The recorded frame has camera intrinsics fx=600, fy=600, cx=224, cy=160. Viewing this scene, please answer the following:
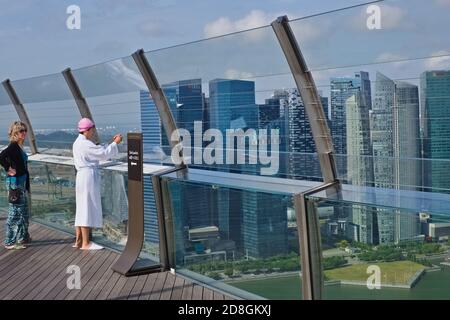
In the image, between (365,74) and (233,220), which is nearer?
(365,74)

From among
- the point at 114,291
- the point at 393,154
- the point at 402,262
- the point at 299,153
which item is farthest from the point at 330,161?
the point at 114,291

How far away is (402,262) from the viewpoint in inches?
146

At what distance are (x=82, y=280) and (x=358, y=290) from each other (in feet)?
9.84

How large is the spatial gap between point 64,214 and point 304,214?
5235mm

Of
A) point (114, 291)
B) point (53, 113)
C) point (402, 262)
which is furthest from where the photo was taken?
point (53, 113)

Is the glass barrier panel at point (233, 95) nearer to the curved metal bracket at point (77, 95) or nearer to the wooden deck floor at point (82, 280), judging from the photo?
the wooden deck floor at point (82, 280)

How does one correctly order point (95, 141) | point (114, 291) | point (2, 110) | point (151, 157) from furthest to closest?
point (2, 110) → point (95, 141) → point (151, 157) → point (114, 291)

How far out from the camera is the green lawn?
3.67 metres

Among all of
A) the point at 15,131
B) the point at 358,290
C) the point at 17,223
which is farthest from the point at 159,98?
the point at 17,223

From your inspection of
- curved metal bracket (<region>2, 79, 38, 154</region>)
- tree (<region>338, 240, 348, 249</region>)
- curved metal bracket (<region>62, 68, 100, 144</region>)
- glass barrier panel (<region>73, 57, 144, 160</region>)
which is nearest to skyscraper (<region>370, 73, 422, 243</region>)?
tree (<region>338, 240, 348, 249</region>)

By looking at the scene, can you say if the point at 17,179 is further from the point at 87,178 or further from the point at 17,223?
the point at 87,178

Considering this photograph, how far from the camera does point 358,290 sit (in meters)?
3.97

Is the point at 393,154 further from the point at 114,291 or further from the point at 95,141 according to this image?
the point at 95,141

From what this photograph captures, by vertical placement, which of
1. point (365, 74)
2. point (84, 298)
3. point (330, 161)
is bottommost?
point (84, 298)
